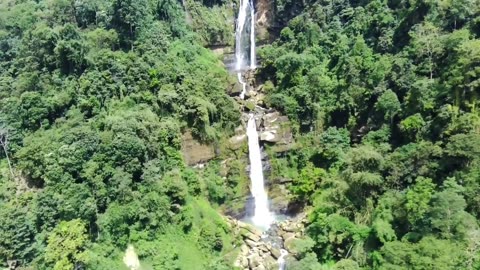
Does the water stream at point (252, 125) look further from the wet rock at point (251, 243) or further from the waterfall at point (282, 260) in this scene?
the wet rock at point (251, 243)

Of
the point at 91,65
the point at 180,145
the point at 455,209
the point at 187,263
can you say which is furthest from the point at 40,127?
the point at 455,209

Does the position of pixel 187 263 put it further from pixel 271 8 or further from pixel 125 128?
pixel 271 8

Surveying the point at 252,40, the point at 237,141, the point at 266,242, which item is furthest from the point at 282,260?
the point at 252,40

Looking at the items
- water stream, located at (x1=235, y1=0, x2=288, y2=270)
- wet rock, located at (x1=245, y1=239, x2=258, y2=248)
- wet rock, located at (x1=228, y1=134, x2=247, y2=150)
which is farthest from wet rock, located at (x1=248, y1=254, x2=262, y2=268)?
wet rock, located at (x1=228, y1=134, x2=247, y2=150)

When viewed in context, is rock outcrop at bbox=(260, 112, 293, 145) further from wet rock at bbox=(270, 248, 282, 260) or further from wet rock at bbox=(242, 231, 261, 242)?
wet rock at bbox=(270, 248, 282, 260)

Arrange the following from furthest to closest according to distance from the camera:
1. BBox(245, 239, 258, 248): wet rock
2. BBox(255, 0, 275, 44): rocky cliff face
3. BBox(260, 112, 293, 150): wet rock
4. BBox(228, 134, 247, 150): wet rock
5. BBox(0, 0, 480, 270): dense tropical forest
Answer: BBox(255, 0, 275, 44): rocky cliff face, BBox(260, 112, 293, 150): wet rock, BBox(228, 134, 247, 150): wet rock, BBox(245, 239, 258, 248): wet rock, BBox(0, 0, 480, 270): dense tropical forest

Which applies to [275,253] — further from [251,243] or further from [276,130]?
[276,130]

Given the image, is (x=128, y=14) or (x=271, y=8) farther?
(x=271, y=8)
